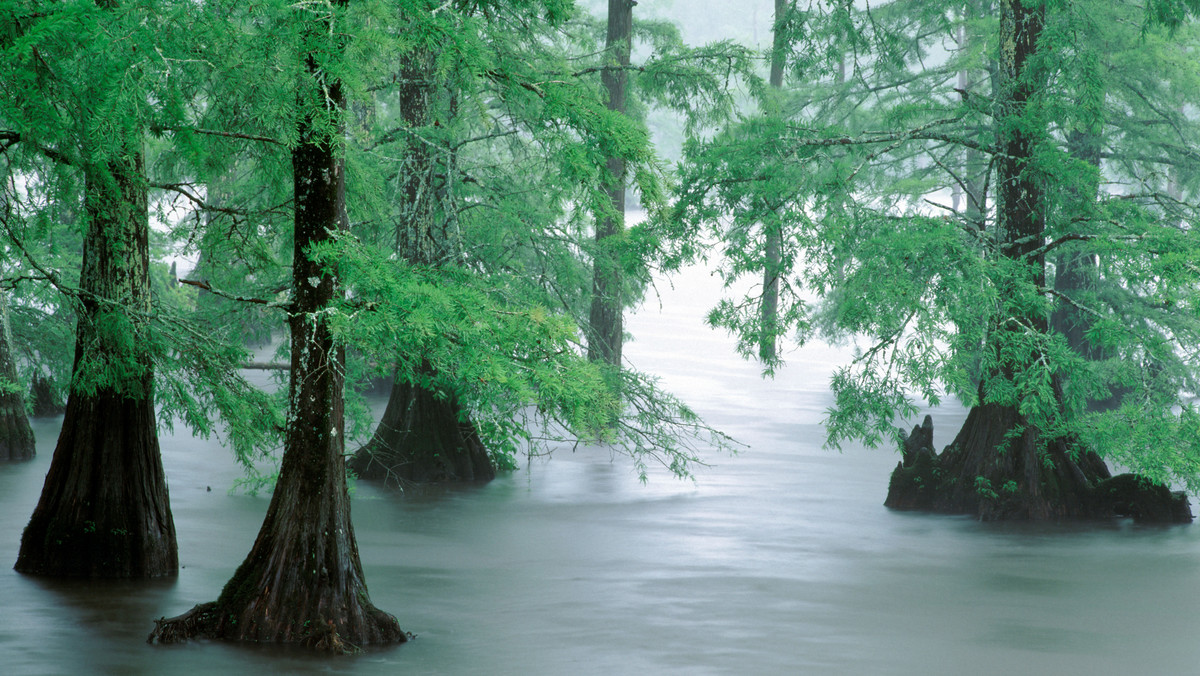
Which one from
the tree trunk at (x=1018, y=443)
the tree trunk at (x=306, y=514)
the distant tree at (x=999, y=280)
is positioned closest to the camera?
the tree trunk at (x=306, y=514)

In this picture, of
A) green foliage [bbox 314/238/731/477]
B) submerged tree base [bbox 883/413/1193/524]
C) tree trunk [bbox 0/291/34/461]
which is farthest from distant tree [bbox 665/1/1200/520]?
tree trunk [bbox 0/291/34/461]

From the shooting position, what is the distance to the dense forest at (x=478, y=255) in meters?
6.94

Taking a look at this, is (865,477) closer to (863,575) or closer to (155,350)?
(863,575)

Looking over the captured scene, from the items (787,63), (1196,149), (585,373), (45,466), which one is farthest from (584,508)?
(1196,149)

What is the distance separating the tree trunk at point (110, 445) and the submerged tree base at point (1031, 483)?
8.63 meters

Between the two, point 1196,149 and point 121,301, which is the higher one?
point 1196,149

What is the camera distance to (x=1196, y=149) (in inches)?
717

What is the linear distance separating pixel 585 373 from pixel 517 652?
2841 mm

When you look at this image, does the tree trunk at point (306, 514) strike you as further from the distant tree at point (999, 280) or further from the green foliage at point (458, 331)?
the distant tree at point (999, 280)

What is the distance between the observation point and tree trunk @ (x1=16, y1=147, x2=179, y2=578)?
9.09 meters

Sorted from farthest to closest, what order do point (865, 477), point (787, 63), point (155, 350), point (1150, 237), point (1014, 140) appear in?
1. point (865, 477)
2. point (787, 63)
3. point (1014, 140)
4. point (1150, 237)
5. point (155, 350)

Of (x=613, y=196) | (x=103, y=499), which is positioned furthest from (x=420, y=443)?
(x=103, y=499)

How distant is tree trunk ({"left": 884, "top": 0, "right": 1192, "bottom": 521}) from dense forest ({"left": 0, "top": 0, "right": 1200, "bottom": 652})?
4cm

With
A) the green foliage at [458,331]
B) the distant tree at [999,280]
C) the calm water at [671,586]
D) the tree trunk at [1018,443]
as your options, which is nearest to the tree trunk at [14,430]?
the calm water at [671,586]
